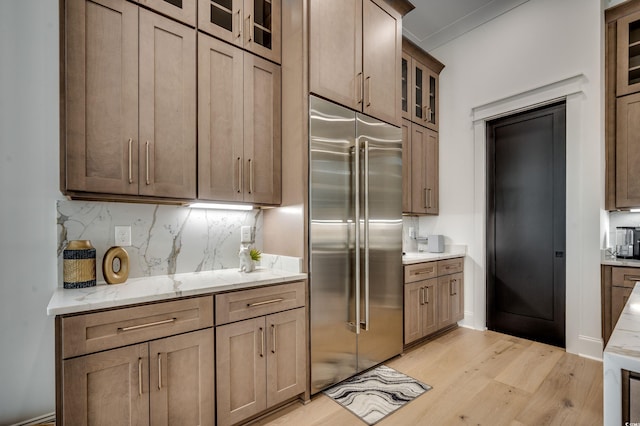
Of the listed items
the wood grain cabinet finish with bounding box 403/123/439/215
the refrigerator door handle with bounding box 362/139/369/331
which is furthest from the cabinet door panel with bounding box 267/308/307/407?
the wood grain cabinet finish with bounding box 403/123/439/215

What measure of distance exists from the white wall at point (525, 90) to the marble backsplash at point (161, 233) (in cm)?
257

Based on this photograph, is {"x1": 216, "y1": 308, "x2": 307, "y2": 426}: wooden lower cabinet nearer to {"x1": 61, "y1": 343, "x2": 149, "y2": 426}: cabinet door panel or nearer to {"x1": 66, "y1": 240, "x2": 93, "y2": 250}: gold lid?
{"x1": 61, "y1": 343, "x2": 149, "y2": 426}: cabinet door panel

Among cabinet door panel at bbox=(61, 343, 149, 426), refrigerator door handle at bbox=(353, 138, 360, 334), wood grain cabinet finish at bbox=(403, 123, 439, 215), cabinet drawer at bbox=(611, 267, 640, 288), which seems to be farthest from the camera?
wood grain cabinet finish at bbox=(403, 123, 439, 215)

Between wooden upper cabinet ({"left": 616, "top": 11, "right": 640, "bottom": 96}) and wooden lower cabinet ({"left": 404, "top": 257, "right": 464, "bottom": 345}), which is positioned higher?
wooden upper cabinet ({"left": 616, "top": 11, "right": 640, "bottom": 96})

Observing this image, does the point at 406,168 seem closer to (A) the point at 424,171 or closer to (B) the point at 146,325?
(A) the point at 424,171

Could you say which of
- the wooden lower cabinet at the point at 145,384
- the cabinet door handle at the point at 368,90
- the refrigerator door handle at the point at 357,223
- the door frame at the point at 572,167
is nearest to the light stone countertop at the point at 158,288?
the wooden lower cabinet at the point at 145,384

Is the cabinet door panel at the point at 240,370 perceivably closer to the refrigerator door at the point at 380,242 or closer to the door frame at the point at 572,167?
the refrigerator door at the point at 380,242

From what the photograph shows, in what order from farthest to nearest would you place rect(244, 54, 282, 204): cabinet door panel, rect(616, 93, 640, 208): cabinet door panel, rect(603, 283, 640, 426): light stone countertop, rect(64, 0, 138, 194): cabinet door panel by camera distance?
rect(616, 93, 640, 208): cabinet door panel < rect(244, 54, 282, 204): cabinet door panel < rect(64, 0, 138, 194): cabinet door panel < rect(603, 283, 640, 426): light stone countertop

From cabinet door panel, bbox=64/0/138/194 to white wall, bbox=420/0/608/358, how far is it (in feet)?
11.3

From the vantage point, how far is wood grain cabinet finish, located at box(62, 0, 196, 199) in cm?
158

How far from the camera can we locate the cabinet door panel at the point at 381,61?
103 inches

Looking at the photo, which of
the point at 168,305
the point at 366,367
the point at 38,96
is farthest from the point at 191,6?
the point at 366,367

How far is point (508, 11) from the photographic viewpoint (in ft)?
11.2

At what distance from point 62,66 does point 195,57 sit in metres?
0.69
